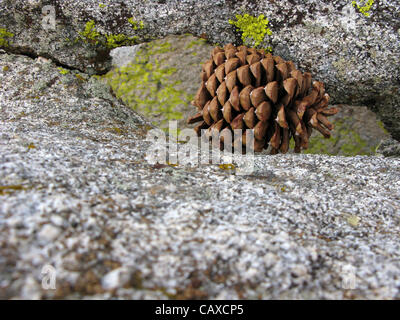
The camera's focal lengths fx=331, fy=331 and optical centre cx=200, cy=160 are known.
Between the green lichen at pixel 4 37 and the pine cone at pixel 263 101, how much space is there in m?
0.74

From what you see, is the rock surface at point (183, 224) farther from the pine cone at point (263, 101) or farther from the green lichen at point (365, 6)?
the green lichen at point (365, 6)

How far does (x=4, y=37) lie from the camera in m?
1.19

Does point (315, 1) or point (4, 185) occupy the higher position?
point (315, 1)

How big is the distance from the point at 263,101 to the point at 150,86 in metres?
0.53

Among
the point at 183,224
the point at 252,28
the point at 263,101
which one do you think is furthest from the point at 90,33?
the point at 183,224

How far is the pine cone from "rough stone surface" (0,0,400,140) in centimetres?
15

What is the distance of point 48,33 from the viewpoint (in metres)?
1.18

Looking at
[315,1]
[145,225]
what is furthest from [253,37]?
[145,225]

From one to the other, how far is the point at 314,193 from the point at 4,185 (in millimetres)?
622

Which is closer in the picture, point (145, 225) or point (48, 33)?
point (145, 225)

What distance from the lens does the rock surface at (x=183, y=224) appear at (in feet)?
1.48

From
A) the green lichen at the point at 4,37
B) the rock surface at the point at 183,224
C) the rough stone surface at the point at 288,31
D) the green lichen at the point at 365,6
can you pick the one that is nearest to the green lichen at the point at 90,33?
the rough stone surface at the point at 288,31
